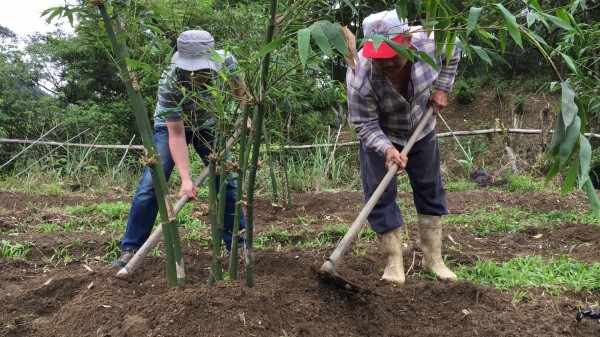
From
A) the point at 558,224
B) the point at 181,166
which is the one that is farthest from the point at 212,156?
the point at 558,224

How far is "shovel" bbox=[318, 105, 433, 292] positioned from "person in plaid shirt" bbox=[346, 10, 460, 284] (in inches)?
2.3

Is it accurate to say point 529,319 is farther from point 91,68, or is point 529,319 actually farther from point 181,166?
point 91,68

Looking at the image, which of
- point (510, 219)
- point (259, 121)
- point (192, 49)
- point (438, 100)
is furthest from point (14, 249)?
point (510, 219)

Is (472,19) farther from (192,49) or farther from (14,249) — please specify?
(14,249)

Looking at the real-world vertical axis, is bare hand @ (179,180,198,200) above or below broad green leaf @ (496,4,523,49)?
below

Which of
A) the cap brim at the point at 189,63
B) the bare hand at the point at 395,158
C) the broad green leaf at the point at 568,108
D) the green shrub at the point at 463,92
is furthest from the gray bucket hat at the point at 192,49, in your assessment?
the green shrub at the point at 463,92

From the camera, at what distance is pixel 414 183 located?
312 cm

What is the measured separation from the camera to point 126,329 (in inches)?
82.4

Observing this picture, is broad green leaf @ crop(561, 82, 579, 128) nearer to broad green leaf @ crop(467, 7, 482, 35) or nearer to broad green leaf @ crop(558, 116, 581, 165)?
broad green leaf @ crop(558, 116, 581, 165)

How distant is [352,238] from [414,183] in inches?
27.1

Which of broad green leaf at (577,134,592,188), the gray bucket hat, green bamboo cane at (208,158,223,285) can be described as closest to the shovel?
green bamboo cane at (208,158,223,285)

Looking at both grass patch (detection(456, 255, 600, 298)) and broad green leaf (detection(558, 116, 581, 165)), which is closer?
broad green leaf (detection(558, 116, 581, 165))

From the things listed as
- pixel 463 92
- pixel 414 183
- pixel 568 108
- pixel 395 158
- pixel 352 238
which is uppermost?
pixel 568 108

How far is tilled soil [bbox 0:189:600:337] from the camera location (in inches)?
84.9
